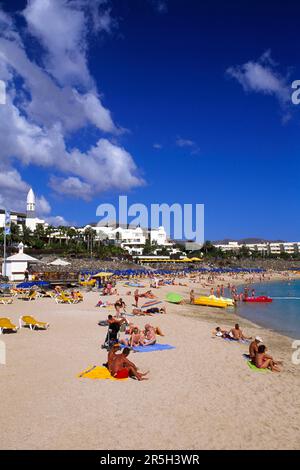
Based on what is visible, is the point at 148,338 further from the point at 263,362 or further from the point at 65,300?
the point at 65,300

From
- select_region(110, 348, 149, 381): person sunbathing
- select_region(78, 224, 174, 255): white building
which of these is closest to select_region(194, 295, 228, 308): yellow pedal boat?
select_region(110, 348, 149, 381): person sunbathing

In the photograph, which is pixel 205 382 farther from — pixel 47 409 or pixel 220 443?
pixel 47 409

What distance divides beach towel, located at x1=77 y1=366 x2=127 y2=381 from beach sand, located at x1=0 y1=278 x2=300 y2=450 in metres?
0.21

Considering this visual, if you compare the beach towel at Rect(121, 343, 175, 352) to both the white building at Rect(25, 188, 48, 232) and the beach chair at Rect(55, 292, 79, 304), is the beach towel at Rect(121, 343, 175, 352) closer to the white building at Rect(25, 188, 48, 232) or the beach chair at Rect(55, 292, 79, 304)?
the beach chair at Rect(55, 292, 79, 304)

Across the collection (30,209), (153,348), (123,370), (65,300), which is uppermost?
(30,209)

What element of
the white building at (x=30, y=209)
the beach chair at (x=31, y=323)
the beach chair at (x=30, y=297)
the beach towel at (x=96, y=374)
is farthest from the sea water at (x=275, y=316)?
the white building at (x=30, y=209)

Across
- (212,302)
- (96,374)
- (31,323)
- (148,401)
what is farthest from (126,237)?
(148,401)

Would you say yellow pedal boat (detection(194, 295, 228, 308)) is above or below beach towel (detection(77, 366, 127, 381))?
below

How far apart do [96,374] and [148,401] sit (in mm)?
1678

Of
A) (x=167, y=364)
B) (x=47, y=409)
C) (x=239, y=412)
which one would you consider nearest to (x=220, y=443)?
(x=239, y=412)

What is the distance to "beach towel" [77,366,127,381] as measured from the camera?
7984mm

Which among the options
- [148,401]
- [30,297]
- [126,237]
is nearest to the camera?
[148,401]

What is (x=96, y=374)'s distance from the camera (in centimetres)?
810

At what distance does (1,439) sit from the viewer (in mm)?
5203
